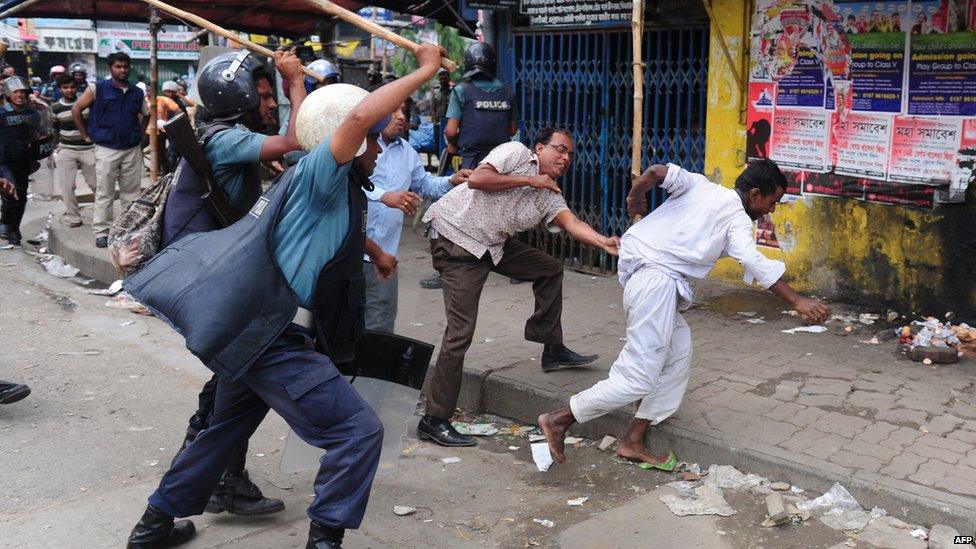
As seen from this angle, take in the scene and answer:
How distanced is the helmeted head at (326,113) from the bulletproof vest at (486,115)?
4.74 m

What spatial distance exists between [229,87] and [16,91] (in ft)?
25.9

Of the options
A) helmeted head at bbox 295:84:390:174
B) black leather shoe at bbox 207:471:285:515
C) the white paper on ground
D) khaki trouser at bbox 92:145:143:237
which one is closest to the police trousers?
helmeted head at bbox 295:84:390:174

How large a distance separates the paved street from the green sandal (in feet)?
0.19

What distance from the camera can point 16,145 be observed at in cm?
1045

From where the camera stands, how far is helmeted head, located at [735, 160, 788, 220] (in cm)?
441

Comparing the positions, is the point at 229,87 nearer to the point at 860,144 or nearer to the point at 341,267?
the point at 341,267

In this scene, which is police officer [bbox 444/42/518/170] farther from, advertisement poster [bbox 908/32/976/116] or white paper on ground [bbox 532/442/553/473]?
white paper on ground [bbox 532/442/553/473]

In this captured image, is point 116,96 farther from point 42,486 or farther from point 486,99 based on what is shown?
point 42,486

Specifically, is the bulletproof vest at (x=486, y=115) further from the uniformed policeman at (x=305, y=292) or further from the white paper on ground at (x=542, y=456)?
the uniformed policeman at (x=305, y=292)

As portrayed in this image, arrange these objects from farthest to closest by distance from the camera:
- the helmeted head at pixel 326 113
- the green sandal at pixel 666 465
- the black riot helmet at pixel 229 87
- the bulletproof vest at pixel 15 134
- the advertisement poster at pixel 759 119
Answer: the bulletproof vest at pixel 15 134
the advertisement poster at pixel 759 119
the green sandal at pixel 666 465
the black riot helmet at pixel 229 87
the helmeted head at pixel 326 113

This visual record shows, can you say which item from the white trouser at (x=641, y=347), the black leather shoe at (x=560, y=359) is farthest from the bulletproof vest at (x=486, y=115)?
the white trouser at (x=641, y=347)

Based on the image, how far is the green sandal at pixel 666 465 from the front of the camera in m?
4.67

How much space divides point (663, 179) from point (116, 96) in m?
7.49

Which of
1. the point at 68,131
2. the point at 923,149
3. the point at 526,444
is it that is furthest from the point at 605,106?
the point at 68,131
